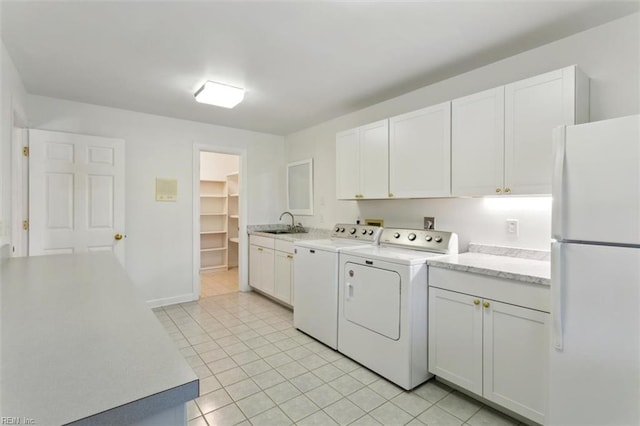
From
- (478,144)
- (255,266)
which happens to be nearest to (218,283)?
(255,266)

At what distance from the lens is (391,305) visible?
221 centimetres

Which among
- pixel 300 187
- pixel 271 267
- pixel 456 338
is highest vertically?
pixel 300 187

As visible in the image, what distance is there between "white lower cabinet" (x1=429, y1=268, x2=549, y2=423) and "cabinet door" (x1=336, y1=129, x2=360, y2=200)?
1347mm

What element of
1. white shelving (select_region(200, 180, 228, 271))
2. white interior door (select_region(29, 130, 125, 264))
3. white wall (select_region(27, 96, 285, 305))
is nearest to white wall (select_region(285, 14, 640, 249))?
white wall (select_region(27, 96, 285, 305))

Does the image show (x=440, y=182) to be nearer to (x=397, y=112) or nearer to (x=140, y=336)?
(x=397, y=112)

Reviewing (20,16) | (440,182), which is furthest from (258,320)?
(20,16)

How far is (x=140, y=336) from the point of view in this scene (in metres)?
0.85

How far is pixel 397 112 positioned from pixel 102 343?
2968 mm

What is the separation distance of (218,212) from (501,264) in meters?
5.42

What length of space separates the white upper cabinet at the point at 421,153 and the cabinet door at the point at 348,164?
42 centimetres

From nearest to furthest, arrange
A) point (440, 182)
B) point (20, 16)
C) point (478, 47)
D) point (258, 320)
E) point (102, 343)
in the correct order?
point (102, 343) < point (20, 16) < point (478, 47) < point (440, 182) < point (258, 320)

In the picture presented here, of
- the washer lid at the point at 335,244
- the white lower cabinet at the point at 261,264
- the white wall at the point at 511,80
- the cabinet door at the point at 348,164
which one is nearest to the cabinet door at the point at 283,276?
the white lower cabinet at the point at 261,264

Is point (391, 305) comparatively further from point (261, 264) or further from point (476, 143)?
point (261, 264)

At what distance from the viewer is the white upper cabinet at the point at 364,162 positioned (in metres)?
2.85
